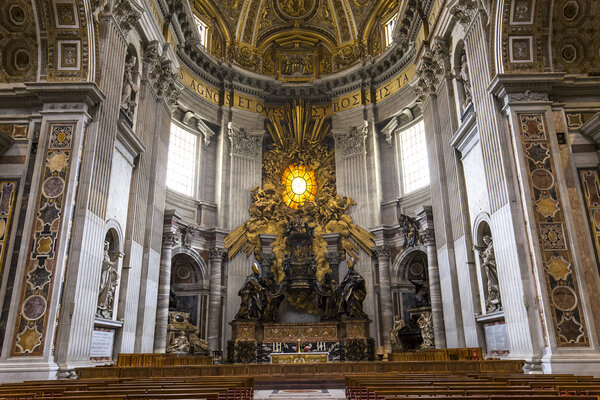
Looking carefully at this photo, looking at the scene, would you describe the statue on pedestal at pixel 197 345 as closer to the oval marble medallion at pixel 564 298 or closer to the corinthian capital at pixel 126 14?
the corinthian capital at pixel 126 14

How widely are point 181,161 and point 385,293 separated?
9529 millimetres

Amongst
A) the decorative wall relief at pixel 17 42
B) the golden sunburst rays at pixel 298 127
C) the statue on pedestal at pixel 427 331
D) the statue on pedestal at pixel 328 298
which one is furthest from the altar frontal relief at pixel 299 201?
the decorative wall relief at pixel 17 42

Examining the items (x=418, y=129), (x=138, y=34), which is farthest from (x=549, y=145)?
(x=138, y=34)

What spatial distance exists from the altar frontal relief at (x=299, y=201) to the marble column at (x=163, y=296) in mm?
3033

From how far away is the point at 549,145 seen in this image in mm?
9484

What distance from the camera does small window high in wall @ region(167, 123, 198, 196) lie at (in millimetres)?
17391

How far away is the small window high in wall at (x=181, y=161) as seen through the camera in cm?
1739

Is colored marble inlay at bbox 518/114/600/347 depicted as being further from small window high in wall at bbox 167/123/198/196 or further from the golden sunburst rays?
small window high in wall at bbox 167/123/198/196

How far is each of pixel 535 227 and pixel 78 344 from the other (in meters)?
9.26

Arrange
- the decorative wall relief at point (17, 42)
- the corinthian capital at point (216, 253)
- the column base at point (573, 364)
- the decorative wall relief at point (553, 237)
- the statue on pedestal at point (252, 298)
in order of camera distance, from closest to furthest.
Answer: the column base at point (573, 364)
the decorative wall relief at point (553, 237)
the decorative wall relief at point (17, 42)
the statue on pedestal at point (252, 298)
the corinthian capital at point (216, 253)

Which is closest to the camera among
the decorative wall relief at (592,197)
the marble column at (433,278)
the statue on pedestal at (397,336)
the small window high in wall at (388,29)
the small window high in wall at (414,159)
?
the decorative wall relief at (592,197)

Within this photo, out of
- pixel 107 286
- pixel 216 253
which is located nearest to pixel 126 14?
pixel 107 286

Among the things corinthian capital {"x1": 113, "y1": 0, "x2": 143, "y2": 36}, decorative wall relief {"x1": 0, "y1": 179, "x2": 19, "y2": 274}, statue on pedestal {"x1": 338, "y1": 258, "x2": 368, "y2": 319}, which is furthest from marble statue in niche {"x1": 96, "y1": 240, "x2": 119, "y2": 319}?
statue on pedestal {"x1": 338, "y1": 258, "x2": 368, "y2": 319}

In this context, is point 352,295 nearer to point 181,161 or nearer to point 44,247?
point 181,161
